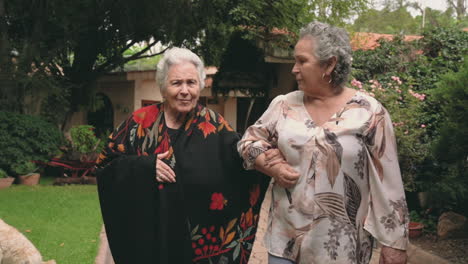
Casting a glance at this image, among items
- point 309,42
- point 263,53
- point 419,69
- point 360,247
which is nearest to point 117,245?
point 360,247

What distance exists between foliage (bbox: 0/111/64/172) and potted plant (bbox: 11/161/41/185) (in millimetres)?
105

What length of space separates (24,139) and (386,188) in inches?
459

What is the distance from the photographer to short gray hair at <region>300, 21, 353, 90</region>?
279 cm

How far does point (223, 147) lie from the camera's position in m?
3.52

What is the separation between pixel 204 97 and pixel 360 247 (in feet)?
63.6

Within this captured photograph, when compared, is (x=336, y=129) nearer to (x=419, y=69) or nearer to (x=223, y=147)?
(x=223, y=147)

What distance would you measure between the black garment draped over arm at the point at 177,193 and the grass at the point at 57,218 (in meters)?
2.80

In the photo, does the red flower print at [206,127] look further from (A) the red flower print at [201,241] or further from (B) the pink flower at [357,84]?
(B) the pink flower at [357,84]

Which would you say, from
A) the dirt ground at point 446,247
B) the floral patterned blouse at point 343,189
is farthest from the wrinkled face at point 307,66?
the dirt ground at point 446,247

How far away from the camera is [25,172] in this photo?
41.3 ft

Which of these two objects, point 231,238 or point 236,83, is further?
point 236,83

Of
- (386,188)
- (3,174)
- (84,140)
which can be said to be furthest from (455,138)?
(84,140)

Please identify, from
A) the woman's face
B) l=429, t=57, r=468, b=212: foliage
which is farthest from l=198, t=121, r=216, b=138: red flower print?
l=429, t=57, r=468, b=212: foliage

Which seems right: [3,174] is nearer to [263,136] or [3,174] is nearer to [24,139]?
[24,139]
